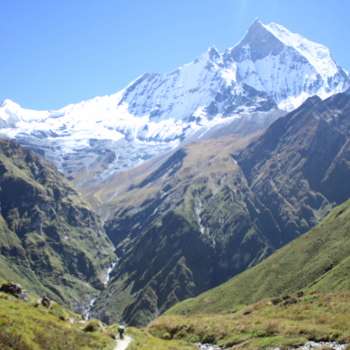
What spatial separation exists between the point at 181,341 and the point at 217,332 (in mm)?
5165

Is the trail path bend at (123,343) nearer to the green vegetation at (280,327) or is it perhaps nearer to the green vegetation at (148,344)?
the green vegetation at (148,344)

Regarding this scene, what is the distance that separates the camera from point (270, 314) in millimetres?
82125

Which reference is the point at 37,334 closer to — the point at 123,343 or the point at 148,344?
the point at 123,343

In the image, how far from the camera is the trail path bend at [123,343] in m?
64.4

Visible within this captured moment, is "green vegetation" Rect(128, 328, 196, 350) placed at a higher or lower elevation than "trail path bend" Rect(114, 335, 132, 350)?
lower

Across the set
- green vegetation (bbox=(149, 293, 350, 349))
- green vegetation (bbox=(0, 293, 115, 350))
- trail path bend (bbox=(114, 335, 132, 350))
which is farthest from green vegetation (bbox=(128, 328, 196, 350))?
green vegetation (bbox=(149, 293, 350, 349))

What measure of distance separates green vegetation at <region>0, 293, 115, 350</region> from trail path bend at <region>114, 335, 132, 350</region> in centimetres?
78

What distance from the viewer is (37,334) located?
2141 inches

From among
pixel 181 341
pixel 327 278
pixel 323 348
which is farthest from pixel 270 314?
pixel 327 278

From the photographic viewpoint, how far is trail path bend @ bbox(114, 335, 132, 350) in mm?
64438

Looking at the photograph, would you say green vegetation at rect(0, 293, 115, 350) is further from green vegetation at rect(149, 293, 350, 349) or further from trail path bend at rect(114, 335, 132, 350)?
green vegetation at rect(149, 293, 350, 349)

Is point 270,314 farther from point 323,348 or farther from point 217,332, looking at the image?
point 323,348

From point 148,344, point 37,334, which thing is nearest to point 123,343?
point 148,344

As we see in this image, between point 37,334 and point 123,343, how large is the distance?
15.6 m
